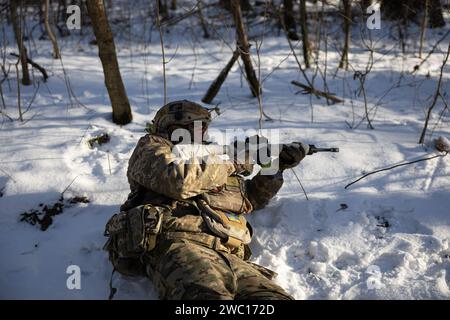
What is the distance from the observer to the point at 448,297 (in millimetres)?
2064

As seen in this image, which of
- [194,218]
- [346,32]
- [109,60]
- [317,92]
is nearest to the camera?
[194,218]

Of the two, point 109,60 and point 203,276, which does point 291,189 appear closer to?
point 203,276

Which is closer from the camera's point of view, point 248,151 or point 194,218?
point 194,218

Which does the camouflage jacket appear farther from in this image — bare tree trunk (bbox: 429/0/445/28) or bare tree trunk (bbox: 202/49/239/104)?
bare tree trunk (bbox: 429/0/445/28)

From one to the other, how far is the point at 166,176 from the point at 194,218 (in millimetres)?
280

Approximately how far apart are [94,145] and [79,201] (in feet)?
2.24

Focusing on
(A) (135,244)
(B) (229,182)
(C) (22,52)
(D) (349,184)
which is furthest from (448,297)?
(C) (22,52)

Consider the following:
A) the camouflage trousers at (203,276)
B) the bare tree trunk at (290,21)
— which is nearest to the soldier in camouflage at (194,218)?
the camouflage trousers at (203,276)

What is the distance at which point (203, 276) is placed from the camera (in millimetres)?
1884

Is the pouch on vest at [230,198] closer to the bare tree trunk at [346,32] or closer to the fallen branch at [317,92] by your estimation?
the fallen branch at [317,92]

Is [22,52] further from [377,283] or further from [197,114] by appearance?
[377,283]

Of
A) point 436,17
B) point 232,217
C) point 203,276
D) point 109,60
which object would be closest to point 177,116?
point 232,217

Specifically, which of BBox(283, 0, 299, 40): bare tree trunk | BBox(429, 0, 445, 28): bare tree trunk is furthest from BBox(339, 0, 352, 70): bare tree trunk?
BBox(429, 0, 445, 28): bare tree trunk

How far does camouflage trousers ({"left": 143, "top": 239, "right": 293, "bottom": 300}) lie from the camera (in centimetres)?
185
